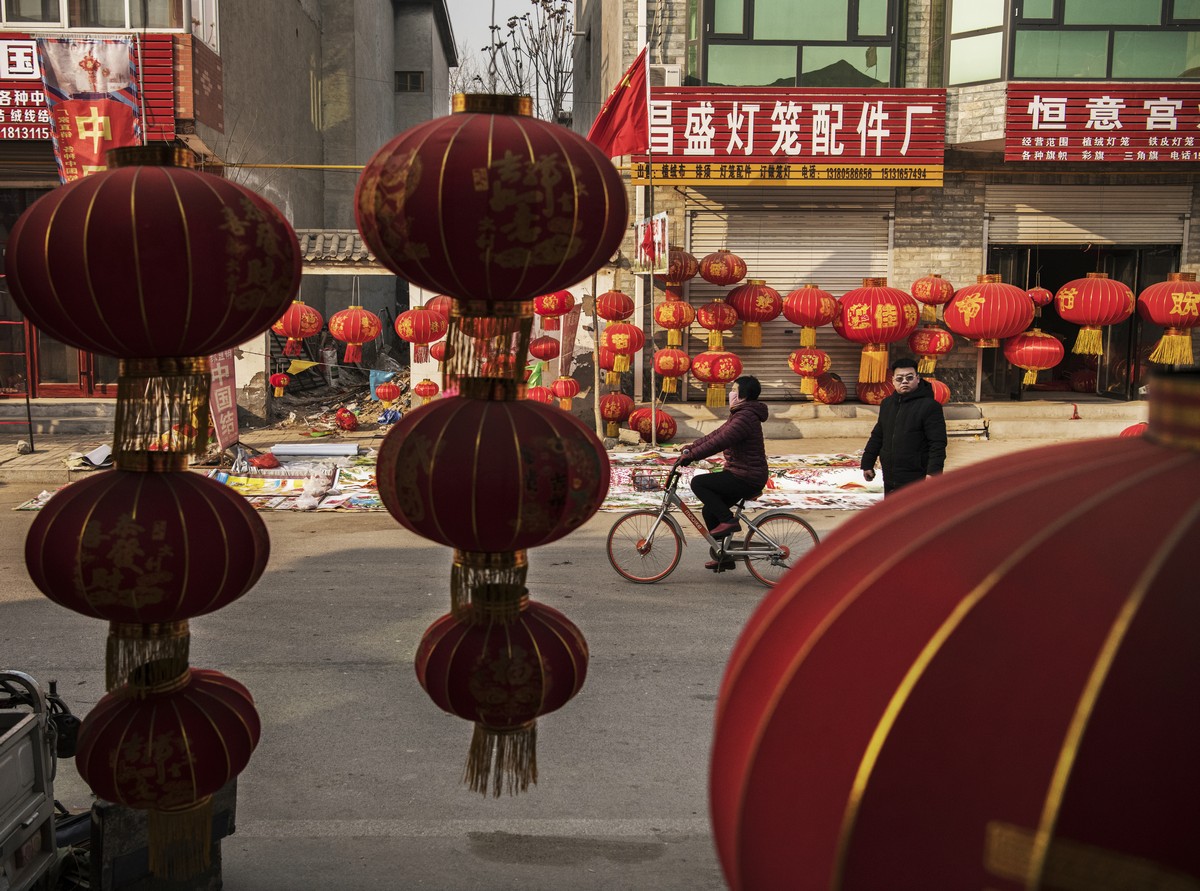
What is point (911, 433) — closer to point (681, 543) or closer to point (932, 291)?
point (681, 543)

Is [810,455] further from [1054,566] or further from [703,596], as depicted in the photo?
[1054,566]

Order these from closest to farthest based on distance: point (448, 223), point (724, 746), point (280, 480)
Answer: point (724, 746) → point (448, 223) → point (280, 480)

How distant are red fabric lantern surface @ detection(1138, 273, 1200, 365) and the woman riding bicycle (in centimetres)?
907

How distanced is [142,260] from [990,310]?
13.9 metres

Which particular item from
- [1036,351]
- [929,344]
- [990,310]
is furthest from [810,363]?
[1036,351]

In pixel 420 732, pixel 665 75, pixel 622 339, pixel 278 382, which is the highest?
pixel 665 75

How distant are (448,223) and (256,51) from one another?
1776 cm

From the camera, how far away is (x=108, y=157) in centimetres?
272

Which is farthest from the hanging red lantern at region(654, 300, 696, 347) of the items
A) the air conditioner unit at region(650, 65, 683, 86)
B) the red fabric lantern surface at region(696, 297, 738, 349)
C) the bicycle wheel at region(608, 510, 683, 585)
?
the bicycle wheel at region(608, 510, 683, 585)

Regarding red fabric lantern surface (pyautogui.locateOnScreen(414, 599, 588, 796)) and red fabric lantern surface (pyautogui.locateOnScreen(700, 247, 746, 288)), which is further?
red fabric lantern surface (pyautogui.locateOnScreen(700, 247, 746, 288))

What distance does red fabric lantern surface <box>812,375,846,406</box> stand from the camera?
16.4 m

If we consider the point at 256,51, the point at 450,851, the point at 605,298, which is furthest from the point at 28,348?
the point at 450,851

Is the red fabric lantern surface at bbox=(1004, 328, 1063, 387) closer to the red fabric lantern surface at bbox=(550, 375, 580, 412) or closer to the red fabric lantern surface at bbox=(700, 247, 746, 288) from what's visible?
the red fabric lantern surface at bbox=(700, 247, 746, 288)

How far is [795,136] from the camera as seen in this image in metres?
15.7
